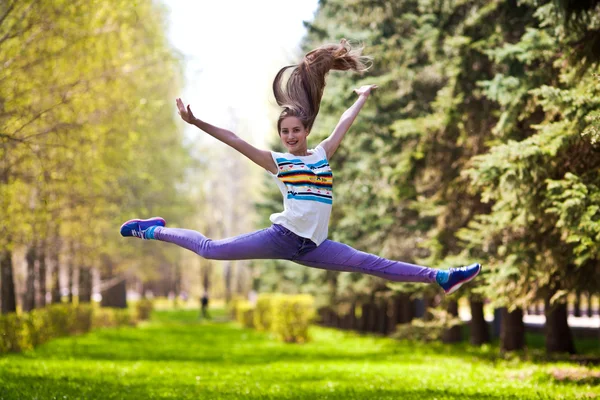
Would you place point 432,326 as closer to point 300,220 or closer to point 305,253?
point 305,253

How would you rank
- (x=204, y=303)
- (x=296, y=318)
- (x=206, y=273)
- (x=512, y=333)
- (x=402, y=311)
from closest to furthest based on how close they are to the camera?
(x=512, y=333), (x=296, y=318), (x=402, y=311), (x=204, y=303), (x=206, y=273)

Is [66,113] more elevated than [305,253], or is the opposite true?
[66,113]

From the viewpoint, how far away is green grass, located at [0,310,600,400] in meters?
11.6

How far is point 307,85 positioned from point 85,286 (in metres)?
31.3

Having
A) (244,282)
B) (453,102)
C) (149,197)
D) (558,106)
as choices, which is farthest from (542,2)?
(244,282)

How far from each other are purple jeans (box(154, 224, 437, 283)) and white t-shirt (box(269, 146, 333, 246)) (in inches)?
3.8

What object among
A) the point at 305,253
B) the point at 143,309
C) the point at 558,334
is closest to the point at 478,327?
the point at 558,334

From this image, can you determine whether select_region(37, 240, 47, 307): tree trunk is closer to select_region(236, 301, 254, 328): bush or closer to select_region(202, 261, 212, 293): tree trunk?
select_region(236, 301, 254, 328): bush

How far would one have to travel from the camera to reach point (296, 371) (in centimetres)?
1600

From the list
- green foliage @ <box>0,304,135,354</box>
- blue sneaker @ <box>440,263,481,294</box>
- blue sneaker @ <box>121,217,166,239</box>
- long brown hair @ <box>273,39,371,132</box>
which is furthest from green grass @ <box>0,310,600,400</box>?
long brown hair @ <box>273,39,371,132</box>

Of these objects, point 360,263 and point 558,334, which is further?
point 558,334

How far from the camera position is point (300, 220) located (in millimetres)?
6973

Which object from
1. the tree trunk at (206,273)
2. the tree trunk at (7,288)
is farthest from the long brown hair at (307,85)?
the tree trunk at (206,273)

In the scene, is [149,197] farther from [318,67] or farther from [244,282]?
[244,282]
